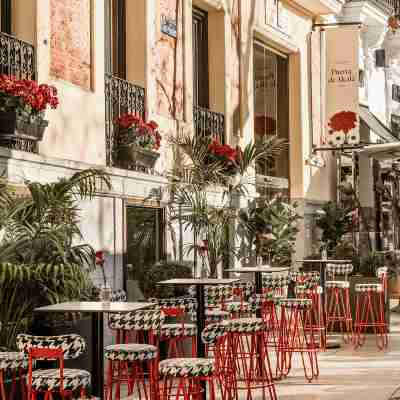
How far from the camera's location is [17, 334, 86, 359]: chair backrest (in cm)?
609

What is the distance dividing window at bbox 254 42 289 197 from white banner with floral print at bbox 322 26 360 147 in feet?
2.89

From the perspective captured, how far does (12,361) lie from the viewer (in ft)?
21.7

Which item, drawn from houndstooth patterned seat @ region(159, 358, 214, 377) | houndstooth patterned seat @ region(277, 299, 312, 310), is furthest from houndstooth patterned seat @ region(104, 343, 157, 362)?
houndstooth patterned seat @ region(277, 299, 312, 310)

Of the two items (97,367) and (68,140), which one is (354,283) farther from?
(97,367)

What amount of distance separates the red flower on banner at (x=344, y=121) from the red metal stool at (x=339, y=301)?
17.1 ft

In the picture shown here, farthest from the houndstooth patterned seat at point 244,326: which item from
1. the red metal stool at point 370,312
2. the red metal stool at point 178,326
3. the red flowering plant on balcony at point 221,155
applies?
the red flowering plant on balcony at point 221,155

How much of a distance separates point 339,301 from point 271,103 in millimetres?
5567

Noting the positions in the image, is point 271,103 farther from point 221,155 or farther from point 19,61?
point 19,61

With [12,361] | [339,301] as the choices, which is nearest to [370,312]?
[339,301]

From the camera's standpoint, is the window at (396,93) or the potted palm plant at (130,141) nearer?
the potted palm plant at (130,141)

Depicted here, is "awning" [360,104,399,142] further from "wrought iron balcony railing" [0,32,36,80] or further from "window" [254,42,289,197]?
"wrought iron balcony railing" [0,32,36,80]

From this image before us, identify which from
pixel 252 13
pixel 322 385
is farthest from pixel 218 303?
pixel 252 13

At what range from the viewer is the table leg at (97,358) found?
6.48 meters

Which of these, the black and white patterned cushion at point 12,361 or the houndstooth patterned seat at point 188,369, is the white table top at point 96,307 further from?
the houndstooth patterned seat at point 188,369
